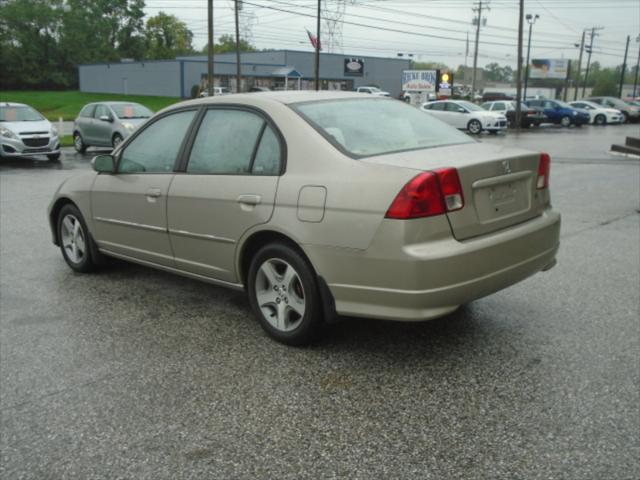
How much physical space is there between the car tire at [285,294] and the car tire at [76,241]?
7.38 ft

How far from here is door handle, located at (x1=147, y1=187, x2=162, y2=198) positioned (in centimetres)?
510

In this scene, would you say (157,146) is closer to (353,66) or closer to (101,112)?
(101,112)

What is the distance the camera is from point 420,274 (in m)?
3.63

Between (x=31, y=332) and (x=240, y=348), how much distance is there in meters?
1.53

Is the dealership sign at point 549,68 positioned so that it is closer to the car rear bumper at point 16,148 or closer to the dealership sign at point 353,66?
the dealership sign at point 353,66

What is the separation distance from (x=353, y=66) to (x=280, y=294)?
78.9 m

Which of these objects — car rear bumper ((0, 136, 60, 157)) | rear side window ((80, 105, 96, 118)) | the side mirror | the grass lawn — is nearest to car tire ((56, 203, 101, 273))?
the side mirror

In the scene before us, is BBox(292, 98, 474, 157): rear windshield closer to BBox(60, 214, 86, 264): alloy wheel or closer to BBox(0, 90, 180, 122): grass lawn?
BBox(60, 214, 86, 264): alloy wheel

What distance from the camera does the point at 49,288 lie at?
577cm

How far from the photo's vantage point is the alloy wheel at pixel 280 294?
13.9 ft

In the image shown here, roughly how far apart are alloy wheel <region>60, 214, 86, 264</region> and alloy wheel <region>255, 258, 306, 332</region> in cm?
247

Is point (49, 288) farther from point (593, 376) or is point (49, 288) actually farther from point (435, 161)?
point (593, 376)

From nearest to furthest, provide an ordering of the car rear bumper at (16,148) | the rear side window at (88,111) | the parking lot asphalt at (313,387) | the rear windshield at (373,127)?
the parking lot asphalt at (313,387) < the rear windshield at (373,127) < the car rear bumper at (16,148) < the rear side window at (88,111)

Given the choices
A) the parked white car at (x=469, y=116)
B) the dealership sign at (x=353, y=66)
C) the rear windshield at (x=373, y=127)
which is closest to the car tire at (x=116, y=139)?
the rear windshield at (x=373, y=127)
